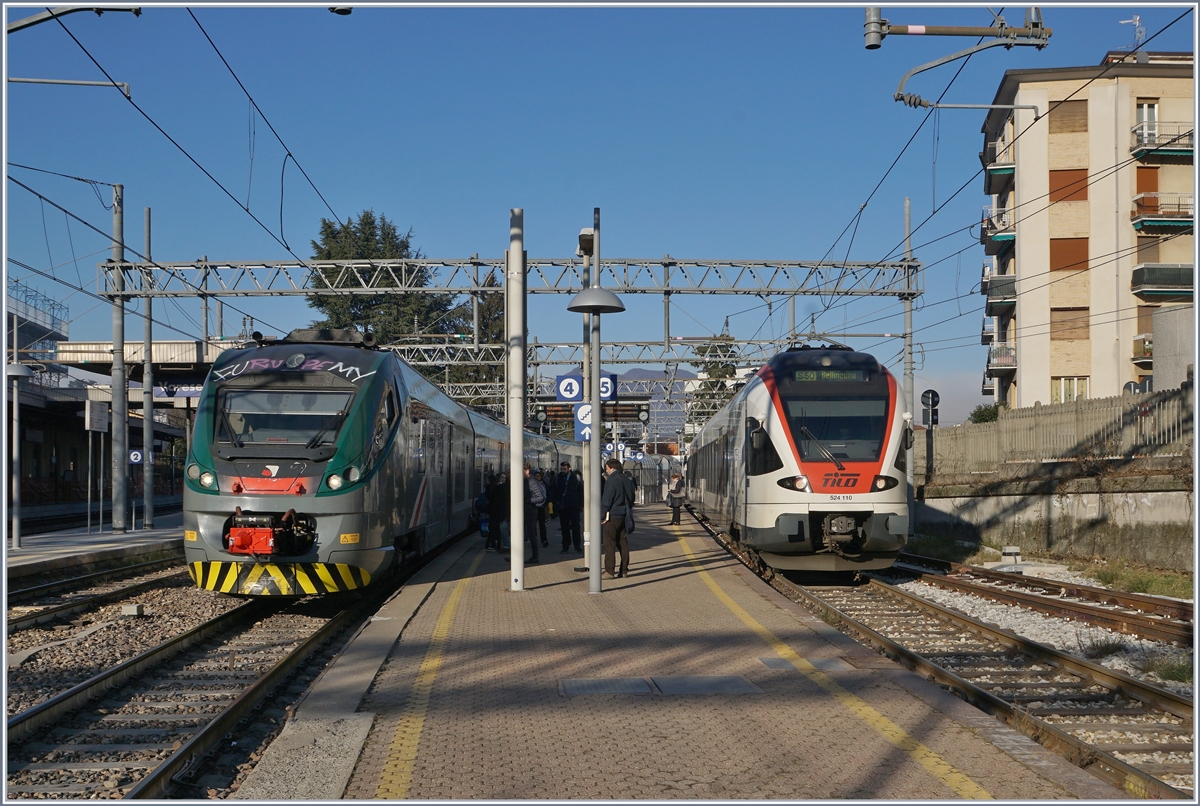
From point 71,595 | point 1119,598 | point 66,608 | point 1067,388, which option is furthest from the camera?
point 1067,388

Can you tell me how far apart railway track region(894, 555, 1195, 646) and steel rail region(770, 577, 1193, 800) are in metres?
1.71

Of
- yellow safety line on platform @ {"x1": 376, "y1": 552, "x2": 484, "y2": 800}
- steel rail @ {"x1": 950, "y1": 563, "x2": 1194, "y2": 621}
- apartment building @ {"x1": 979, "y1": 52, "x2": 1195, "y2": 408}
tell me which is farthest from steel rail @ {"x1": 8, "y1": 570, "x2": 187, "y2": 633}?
apartment building @ {"x1": 979, "y1": 52, "x2": 1195, "y2": 408}

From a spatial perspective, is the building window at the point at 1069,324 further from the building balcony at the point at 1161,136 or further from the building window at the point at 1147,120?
the building window at the point at 1147,120

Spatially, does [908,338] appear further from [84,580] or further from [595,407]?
[84,580]

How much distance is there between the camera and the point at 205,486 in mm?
12531

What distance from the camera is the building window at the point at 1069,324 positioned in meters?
40.9

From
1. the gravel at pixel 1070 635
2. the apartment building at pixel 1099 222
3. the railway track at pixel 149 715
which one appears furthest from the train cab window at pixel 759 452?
the apartment building at pixel 1099 222

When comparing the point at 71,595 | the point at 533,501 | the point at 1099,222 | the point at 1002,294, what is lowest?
the point at 71,595

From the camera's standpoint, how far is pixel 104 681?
343 inches

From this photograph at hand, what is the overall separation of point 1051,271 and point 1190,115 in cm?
785

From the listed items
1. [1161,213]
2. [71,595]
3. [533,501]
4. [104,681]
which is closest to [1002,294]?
[1161,213]

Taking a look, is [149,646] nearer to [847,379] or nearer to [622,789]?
[622,789]

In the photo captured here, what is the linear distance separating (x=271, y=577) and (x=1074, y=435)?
1694cm

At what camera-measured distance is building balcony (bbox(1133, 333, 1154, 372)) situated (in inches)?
1529
